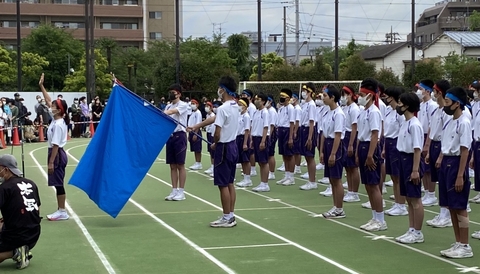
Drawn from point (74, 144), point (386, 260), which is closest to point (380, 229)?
point (386, 260)

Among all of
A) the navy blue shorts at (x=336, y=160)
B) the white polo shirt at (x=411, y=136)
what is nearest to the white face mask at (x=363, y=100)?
the navy blue shorts at (x=336, y=160)

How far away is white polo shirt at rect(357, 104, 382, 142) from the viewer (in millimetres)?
11320

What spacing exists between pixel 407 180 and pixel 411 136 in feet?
2.03

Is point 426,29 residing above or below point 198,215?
above

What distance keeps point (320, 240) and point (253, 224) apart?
1.66m

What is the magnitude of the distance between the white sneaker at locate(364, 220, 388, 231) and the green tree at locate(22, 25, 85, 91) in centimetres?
5877

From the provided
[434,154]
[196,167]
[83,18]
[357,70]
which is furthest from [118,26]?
[434,154]

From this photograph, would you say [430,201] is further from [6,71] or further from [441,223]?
[6,71]

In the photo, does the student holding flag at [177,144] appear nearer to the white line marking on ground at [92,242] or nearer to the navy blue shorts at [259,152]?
the white line marking on ground at [92,242]

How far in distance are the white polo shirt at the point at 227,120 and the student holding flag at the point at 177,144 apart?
2.74m

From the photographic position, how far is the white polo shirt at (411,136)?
9742 mm

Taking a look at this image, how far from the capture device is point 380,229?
10.9 metres

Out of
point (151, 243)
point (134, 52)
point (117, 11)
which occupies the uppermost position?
point (117, 11)

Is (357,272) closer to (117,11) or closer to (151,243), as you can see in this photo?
(151,243)
